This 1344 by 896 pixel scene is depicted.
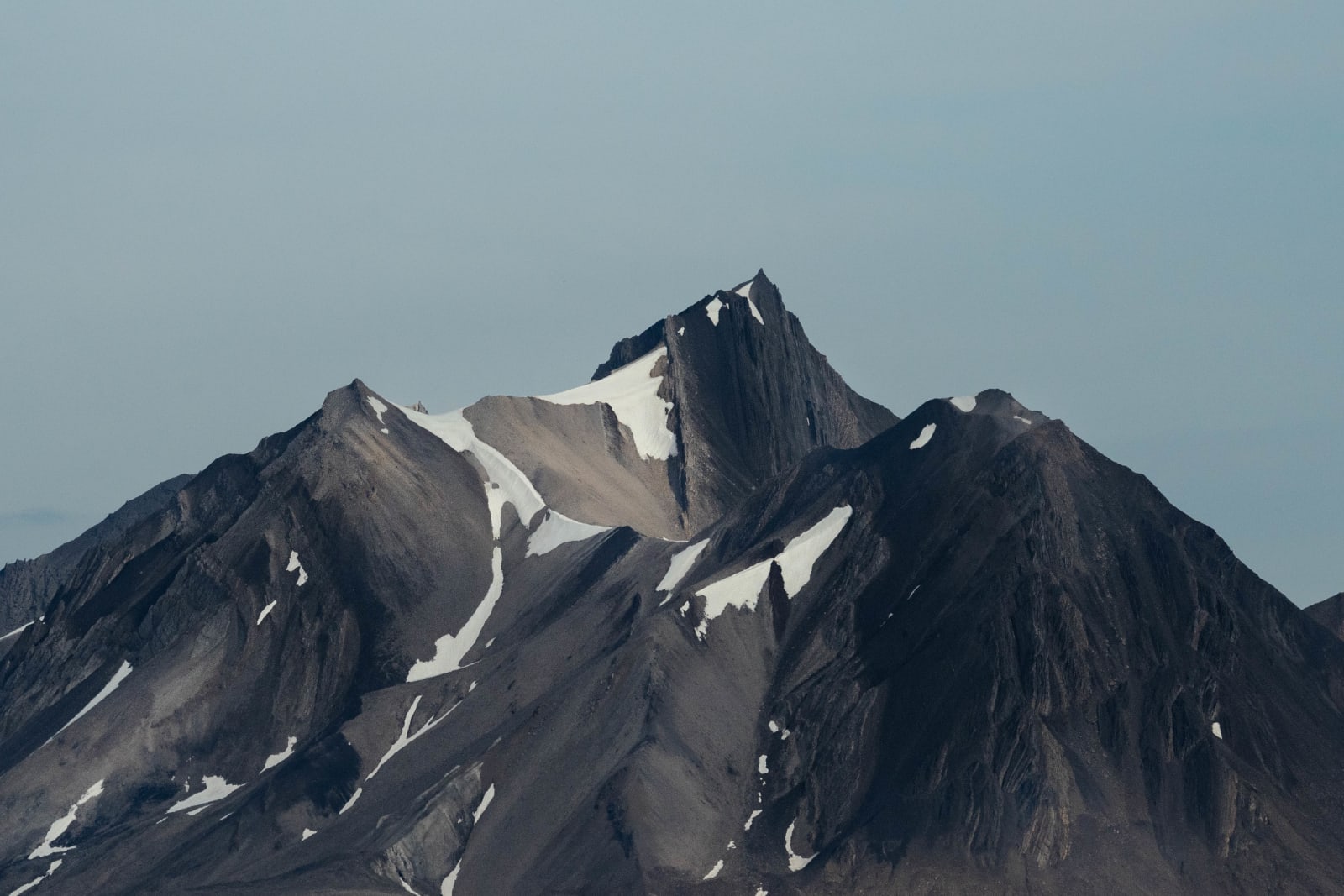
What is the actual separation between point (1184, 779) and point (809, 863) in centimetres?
2986

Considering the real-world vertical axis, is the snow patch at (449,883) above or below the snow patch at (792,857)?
below

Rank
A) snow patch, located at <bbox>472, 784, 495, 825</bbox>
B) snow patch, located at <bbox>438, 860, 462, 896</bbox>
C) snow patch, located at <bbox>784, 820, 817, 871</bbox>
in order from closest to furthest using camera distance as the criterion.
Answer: snow patch, located at <bbox>784, 820, 817, 871</bbox> < snow patch, located at <bbox>438, 860, 462, 896</bbox> < snow patch, located at <bbox>472, 784, 495, 825</bbox>

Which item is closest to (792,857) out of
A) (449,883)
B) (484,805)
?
(484,805)

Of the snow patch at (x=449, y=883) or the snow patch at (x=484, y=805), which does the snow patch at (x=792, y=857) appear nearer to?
the snow patch at (x=484, y=805)

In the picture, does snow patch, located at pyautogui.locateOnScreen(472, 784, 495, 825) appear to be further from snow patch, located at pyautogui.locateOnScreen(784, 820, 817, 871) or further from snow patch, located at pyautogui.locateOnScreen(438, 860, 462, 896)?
snow patch, located at pyautogui.locateOnScreen(784, 820, 817, 871)

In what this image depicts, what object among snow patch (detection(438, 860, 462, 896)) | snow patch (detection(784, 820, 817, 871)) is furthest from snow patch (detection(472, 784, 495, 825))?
snow patch (detection(784, 820, 817, 871))

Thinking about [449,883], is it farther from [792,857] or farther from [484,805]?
[792,857]

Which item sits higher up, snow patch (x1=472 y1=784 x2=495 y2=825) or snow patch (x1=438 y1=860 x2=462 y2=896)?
snow patch (x1=472 y1=784 x2=495 y2=825)

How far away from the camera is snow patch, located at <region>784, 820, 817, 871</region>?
187625mm

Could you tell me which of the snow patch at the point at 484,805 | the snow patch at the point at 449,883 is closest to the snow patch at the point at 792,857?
the snow patch at the point at 484,805

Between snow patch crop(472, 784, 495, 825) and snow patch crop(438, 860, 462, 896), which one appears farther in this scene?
snow patch crop(472, 784, 495, 825)

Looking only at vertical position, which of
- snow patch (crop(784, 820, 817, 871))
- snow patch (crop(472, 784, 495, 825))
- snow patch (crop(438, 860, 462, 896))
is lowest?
snow patch (crop(438, 860, 462, 896))

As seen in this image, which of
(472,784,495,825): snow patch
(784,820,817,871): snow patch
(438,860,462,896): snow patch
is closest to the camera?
(784,820,817,871): snow patch

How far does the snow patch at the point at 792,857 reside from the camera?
616 ft
